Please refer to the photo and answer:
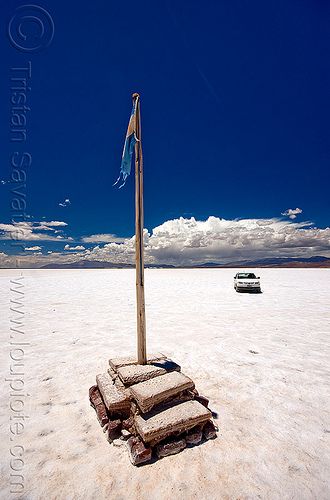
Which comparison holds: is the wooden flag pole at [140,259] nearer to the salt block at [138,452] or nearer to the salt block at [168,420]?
the salt block at [168,420]

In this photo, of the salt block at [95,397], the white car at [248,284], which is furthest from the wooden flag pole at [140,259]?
the white car at [248,284]

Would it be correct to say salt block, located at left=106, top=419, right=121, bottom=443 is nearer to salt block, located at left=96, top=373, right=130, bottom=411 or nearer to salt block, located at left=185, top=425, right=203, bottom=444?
salt block, located at left=96, top=373, right=130, bottom=411

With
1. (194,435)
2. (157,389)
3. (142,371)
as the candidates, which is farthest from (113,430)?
(194,435)

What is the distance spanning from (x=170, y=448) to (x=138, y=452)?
1.29ft

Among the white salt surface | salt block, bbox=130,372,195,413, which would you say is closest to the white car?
the white salt surface

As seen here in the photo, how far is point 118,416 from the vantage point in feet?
10.3

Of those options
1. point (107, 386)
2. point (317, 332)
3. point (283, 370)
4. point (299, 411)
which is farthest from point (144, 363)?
point (317, 332)

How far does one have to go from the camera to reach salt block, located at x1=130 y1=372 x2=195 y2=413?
9.27ft

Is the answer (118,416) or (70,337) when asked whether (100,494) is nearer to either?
(118,416)

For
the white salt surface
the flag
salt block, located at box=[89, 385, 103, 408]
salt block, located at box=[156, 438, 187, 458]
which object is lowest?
the white salt surface

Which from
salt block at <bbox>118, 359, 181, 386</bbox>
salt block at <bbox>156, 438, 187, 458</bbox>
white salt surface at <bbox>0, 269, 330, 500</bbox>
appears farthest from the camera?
salt block at <bbox>118, 359, 181, 386</bbox>

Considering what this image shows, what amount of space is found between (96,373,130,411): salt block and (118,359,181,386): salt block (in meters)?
0.17

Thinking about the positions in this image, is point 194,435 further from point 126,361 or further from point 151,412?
point 126,361

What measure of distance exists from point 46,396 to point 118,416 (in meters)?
1.51
